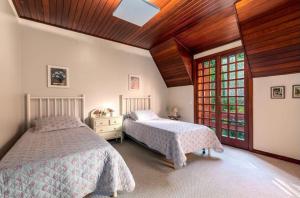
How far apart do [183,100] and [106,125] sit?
8.12ft

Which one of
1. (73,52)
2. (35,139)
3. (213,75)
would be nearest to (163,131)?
(35,139)

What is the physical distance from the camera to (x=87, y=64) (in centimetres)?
354

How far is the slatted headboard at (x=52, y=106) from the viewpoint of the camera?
113 inches

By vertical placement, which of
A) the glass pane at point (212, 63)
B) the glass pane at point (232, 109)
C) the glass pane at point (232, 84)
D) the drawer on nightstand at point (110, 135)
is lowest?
the drawer on nightstand at point (110, 135)

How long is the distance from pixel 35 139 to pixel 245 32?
12.5 feet

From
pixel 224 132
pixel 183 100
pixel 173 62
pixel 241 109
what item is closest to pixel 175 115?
pixel 183 100

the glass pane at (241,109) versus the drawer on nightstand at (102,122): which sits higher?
the glass pane at (241,109)

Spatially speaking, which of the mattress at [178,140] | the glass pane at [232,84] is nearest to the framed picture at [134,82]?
the mattress at [178,140]

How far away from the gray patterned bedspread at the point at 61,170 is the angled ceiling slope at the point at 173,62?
3084 millimetres

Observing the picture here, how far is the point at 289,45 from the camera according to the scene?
2.35 metres

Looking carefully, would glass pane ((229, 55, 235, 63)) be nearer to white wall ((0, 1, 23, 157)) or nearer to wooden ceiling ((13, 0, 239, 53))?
wooden ceiling ((13, 0, 239, 53))

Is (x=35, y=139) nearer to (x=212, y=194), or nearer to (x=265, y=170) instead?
(x=212, y=194)

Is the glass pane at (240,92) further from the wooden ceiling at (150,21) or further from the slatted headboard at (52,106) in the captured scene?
the slatted headboard at (52,106)

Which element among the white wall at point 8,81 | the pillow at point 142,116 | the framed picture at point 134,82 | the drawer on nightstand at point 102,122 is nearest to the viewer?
the white wall at point 8,81
